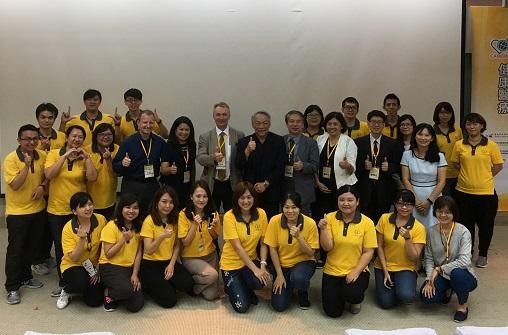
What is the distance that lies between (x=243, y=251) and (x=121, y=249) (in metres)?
0.83

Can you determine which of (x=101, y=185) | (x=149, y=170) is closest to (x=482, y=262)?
(x=149, y=170)

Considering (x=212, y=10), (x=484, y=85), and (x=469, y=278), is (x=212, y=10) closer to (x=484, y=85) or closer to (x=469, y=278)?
(x=484, y=85)

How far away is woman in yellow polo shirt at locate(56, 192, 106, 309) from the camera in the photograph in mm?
3305

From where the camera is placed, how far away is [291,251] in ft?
11.2

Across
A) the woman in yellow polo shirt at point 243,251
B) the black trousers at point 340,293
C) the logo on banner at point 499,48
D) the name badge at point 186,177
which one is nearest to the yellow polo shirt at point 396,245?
the black trousers at point 340,293

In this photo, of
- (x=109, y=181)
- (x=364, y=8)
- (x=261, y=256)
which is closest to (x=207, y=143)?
(x=109, y=181)

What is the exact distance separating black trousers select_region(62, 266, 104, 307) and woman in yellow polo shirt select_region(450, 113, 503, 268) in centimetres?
293

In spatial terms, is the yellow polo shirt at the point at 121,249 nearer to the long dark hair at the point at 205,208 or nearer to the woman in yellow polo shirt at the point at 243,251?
the long dark hair at the point at 205,208

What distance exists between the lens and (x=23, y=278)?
3.70 metres

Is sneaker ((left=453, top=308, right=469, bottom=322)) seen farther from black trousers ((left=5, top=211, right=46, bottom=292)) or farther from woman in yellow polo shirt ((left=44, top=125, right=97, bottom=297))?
black trousers ((left=5, top=211, right=46, bottom=292))

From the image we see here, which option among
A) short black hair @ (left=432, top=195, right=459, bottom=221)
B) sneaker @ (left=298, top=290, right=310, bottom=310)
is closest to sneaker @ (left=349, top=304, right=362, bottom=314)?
sneaker @ (left=298, top=290, right=310, bottom=310)

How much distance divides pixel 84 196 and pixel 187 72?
238cm

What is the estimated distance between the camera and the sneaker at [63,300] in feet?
11.2

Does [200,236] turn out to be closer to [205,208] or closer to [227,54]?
[205,208]
